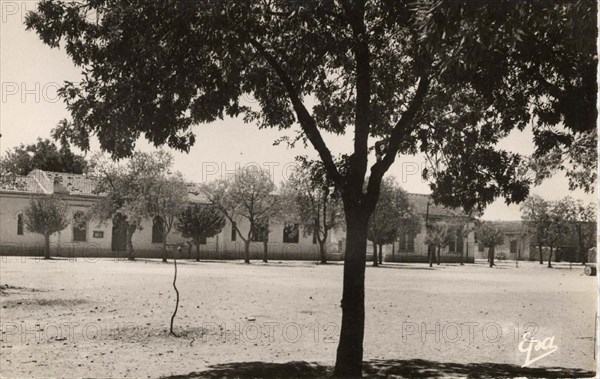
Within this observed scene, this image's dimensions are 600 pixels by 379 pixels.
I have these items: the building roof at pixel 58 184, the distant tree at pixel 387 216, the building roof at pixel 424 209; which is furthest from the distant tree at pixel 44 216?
the building roof at pixel 424 209

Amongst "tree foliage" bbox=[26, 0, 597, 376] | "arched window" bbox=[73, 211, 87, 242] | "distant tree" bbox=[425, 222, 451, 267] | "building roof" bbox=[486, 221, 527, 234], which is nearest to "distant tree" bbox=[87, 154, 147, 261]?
"arched window" bbox=[73, 211, 87, 242]

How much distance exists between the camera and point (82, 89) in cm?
754

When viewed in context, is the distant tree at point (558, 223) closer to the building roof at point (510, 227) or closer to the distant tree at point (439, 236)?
the distant tree at point (439, 236)

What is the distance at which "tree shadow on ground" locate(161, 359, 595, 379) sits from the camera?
26.6ft

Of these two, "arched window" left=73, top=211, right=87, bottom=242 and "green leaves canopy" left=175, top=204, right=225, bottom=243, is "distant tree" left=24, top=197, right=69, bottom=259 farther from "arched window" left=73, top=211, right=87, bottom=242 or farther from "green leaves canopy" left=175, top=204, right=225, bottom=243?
"green leaves canopy" left=175, top=204, right=225, bottom=243

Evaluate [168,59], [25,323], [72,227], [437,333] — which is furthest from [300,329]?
[72,227]

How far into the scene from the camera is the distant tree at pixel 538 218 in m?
50.7

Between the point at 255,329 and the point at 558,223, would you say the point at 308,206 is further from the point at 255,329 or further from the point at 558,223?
the point at 255,329

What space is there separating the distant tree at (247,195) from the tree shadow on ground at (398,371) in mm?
35370

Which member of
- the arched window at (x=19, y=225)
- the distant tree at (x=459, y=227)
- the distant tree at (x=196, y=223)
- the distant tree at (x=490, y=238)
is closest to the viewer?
the distant tree at (x=196, y=223)

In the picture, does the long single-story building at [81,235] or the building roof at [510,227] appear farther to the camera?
the building roof at [510,227]

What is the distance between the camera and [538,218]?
51.0 meters

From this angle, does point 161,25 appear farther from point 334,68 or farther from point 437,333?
point 437,333

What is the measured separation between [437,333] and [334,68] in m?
5.95
